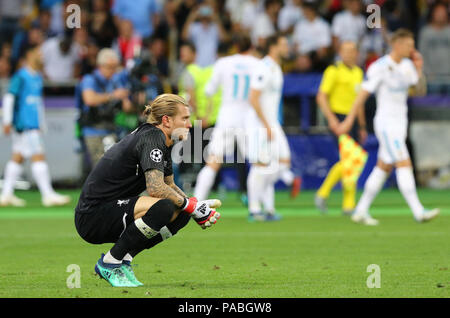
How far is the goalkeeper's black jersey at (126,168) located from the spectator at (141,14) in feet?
42.3

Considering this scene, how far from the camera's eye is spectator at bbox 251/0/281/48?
2045 centimetres

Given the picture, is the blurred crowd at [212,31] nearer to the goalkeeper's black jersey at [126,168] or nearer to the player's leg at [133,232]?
the goalkeeper's black jersey at [126,168]

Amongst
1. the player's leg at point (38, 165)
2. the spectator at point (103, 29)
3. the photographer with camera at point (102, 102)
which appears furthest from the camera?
the spectator at point (103, 29)

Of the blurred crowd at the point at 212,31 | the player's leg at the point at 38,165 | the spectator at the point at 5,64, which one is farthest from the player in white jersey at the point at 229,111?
the spectator at the point at 5,64

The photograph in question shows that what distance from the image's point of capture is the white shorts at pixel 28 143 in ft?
54.2

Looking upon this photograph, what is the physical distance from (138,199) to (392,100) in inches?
234

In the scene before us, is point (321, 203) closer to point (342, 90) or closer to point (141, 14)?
point (342, 90)

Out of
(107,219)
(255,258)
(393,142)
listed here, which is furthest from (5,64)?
(107,219)

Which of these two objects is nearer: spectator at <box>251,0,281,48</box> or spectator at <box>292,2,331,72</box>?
Answer: spectator at <box>292,2,331,72</box>

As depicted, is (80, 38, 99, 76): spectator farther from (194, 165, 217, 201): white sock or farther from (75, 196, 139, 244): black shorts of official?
(75, 196, 139, 244): black shorts of official

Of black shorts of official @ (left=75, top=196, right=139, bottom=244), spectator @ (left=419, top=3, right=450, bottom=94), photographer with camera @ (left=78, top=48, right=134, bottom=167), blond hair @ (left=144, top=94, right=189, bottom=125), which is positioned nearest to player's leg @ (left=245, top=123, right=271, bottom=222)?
photographer with camera @ (left=78, top=48, right=134, bottom=167)

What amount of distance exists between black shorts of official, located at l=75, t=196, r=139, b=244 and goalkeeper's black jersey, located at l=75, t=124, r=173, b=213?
47 mm

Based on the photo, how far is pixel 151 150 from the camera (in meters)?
7.52

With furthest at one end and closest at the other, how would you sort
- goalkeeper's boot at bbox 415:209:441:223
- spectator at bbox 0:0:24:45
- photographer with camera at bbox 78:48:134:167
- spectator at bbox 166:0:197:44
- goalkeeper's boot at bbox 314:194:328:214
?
spectator at bbox 0:0:24:45 → spectator at bbox 166:0:197:44 → photographer with camera at bbox 78:48:134:167 → goalkeeper's boot at bbox 314:194:328:214 → goalkeeper's boot at bbox 415:209:441:223
